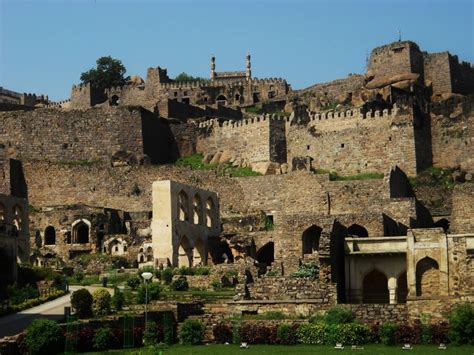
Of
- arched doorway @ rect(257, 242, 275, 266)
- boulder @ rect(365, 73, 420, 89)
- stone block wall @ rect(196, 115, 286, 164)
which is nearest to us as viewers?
arched doorway @ rect(257, 242, 275, 266)

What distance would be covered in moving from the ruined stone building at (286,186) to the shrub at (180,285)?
2.77m

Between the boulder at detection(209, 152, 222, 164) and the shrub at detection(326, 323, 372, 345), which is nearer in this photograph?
the shrub at detection(326, 323, 372, 345)

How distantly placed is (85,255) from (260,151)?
1574 cm

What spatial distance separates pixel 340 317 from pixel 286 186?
2832 centimetres

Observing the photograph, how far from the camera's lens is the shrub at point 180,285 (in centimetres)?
5341

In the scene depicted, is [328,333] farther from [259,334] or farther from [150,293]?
[150,293]

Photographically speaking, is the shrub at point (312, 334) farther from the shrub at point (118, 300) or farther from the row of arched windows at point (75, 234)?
the row of arched windows at point (75, 234)

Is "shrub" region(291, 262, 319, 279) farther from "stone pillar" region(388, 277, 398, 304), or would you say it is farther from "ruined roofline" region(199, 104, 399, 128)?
"ruined roofline" region(199, 104, 399, 128)

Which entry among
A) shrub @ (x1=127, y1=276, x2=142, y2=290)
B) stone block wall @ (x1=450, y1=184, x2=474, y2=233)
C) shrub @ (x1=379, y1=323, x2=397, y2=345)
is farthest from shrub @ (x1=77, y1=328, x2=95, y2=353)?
stone block wall @ (x1=450, y1=184, x2=474, y2=233)

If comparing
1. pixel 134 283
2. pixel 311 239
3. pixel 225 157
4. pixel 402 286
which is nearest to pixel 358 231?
pixel 311 239

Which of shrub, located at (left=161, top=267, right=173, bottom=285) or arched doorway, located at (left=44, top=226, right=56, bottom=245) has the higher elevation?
arched doorway, located at (left=44, top=226, right=56, bottom=245)

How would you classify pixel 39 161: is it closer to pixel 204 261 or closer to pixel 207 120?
pixel 207 120

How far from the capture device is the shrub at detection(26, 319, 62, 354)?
39.0 m

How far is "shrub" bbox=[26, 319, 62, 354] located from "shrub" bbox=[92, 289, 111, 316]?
5.46m
